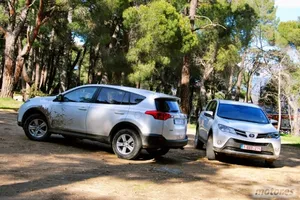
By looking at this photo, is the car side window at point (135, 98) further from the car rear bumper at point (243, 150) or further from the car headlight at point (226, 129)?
the car rear bumper at point (243, 150)

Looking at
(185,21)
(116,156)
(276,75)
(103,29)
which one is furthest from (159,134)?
(276,75)

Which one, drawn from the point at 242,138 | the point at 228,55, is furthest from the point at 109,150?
the point at 228,55

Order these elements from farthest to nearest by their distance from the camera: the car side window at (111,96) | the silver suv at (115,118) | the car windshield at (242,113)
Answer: the car windshield at (242,113) → the car side window at (111,96) → the silver suv at (115,118)

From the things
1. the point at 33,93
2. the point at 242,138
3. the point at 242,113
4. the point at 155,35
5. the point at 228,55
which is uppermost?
the point at 228,55

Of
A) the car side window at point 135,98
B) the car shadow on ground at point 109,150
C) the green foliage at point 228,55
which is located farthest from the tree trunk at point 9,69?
the green foliage at point 228,55

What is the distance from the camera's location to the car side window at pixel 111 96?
8.86m

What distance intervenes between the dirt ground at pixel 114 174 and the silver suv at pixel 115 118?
421 mm

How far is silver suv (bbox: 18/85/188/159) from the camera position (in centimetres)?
835

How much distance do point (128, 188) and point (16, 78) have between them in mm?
18536

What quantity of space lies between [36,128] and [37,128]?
30 millimetres

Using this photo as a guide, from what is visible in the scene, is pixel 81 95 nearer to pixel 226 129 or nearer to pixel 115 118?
pixel 115 118

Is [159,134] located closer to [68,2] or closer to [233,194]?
[233,194]

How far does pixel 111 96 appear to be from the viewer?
354 inches

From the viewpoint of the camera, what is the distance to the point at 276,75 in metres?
34.3
